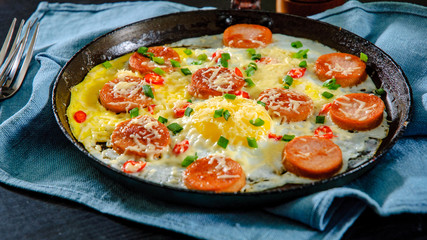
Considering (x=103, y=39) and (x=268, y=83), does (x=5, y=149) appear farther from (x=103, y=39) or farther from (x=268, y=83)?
(x=268, y=83)

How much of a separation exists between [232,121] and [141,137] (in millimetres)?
656

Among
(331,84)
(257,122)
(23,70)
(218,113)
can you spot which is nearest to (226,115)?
(218,113)

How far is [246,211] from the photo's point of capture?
9.59 ft

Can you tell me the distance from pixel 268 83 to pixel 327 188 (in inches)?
52.6

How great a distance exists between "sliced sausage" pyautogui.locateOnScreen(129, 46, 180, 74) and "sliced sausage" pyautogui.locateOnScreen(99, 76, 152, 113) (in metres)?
0.31

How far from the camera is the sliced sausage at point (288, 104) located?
3.56 m

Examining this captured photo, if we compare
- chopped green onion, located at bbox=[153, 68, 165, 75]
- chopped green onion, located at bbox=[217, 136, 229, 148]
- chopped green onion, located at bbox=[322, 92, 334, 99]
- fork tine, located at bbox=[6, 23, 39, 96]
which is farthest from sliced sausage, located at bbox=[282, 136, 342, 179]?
→ fork tine, located at bbox=[6, 23, 39, 96]

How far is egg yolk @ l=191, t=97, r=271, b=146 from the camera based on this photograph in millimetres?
3348

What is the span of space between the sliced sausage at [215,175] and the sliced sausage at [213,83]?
88cm

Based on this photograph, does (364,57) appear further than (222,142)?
Yes

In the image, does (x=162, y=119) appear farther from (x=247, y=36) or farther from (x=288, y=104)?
(x=247, y=36)

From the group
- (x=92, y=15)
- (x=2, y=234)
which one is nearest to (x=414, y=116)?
(x=2, y=234)

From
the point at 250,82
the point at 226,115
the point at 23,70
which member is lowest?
the point at 23,70

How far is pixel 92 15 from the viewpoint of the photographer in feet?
18.3
